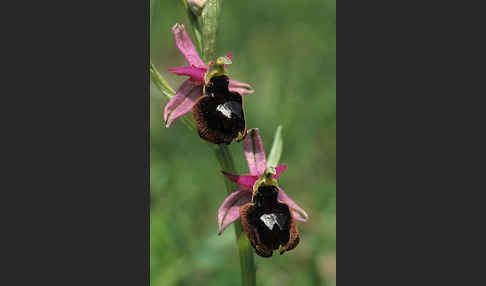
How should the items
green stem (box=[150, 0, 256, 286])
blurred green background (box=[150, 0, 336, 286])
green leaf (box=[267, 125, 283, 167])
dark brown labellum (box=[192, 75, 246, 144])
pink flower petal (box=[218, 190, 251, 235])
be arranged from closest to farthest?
dark brown labellum (box=[192, 75, 246, 144]) → pink flower petal (box=[218, 190, 251, 235]) → green stem (box=[150, 0, 256, 286]) → green leaf (box=[267, 125, 283, 167]) → blurred green background (box=[150, 0, 336, 286])

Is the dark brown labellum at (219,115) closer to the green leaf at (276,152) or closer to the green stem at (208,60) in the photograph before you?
the green stem at (208,60)

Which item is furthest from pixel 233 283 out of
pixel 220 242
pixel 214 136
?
pixel 214 136

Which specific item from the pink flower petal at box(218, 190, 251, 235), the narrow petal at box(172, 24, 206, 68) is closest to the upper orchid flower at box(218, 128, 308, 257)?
the pink flower petal at box(218, 190, 251, 235)

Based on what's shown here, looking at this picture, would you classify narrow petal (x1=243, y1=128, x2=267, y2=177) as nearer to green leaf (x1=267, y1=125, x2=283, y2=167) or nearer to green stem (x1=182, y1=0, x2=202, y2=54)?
green leaf (x1=267, y1=125, x2=283, y2=167)

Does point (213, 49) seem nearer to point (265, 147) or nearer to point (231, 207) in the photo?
point (231, 207)

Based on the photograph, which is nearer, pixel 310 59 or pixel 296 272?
pixel 296 272

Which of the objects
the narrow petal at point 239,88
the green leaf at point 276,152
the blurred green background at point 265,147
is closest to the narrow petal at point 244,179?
the green leaf at point 276,152

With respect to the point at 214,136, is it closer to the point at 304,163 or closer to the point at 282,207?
the point at 282,207

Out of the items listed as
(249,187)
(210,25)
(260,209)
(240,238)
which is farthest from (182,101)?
(240,238)
